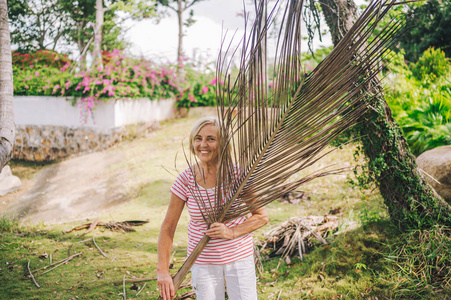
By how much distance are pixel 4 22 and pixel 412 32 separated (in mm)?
11700

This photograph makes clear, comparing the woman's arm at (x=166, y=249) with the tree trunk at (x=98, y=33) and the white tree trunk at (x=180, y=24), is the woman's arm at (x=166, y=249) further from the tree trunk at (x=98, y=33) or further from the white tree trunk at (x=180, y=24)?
the white tree trunk at (x=180, y=24)

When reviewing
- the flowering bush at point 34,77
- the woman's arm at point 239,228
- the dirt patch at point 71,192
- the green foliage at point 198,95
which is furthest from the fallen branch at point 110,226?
the green foliage at point 198,95

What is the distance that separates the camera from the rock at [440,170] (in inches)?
→ 140

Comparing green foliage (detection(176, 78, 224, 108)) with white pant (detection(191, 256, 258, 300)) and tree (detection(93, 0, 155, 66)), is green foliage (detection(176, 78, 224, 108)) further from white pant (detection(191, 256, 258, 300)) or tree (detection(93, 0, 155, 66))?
white pant (detection(191, 256, 258, 300))

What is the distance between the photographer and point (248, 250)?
1.92 metres

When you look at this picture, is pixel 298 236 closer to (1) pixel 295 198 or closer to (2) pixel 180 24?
(1) pixel 295 198

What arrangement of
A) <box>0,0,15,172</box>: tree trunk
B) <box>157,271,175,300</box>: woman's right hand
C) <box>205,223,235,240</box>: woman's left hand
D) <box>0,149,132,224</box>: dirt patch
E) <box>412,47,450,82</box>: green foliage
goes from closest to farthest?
1. <box>205,223,235,240</box>: woman's left hand
2. <box>157,271,175,300</box>: woman's right hand
3. <box>0,0,15,172</box>: tree trunk
4. <box>0,149,132,224</box>: dirt patch
5. <box>412,47,450,82</box>: green foliage

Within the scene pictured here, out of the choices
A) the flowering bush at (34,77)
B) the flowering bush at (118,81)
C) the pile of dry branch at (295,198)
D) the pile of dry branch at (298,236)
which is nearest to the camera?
the pile of dry branch at (298,236)

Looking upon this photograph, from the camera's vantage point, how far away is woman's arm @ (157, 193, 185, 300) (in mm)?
1823

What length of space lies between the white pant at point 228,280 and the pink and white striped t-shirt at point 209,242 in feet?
→ 0.13

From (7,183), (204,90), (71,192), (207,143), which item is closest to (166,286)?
(207,143)

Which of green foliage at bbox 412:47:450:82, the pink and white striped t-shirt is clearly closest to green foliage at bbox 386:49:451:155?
green foliage at bbox 412:47:450:82

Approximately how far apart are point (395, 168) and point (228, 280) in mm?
1910

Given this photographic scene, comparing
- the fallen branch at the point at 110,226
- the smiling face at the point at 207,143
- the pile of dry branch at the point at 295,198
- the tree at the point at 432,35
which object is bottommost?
the fallen branch at the point at 110,226
